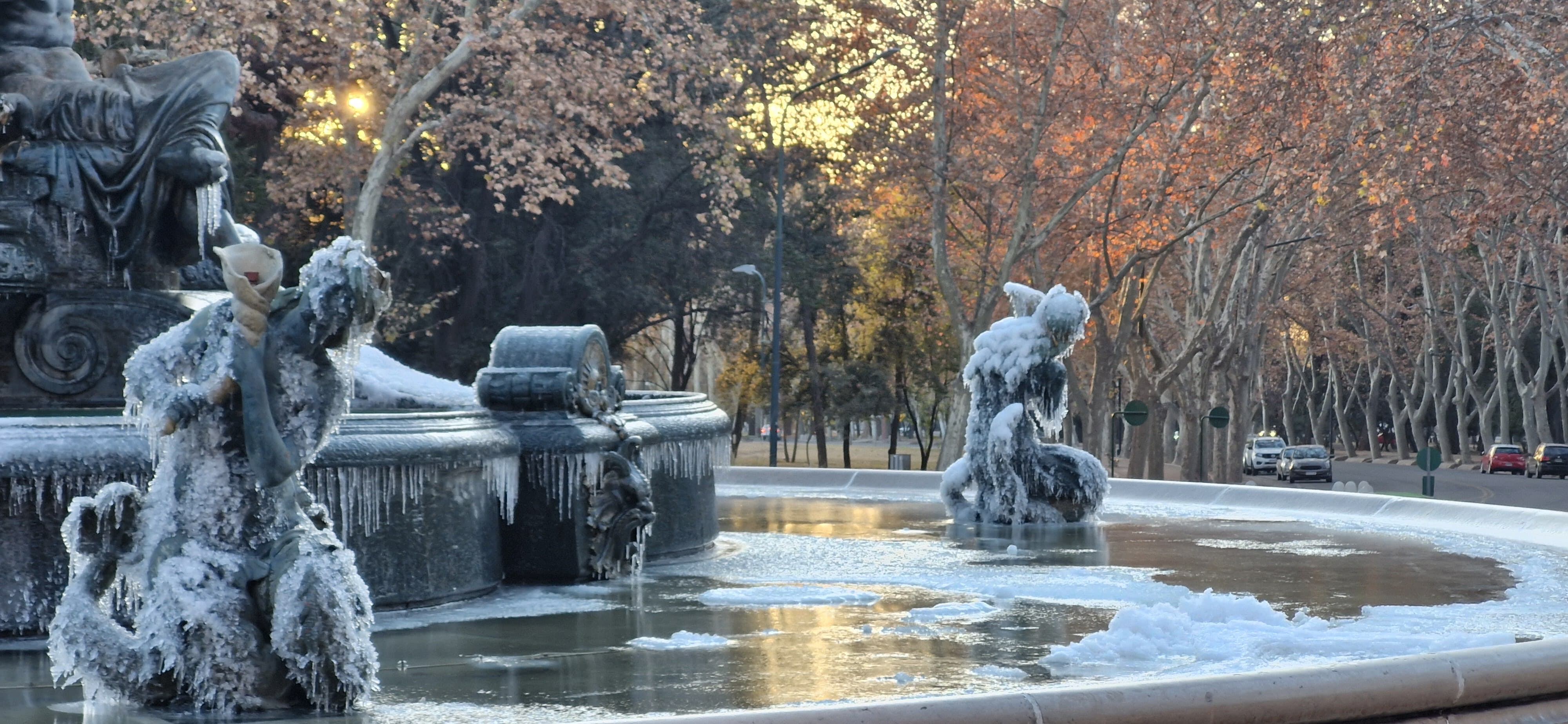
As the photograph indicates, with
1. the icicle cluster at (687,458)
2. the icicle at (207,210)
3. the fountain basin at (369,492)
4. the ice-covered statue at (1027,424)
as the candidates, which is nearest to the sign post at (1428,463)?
the ice-covered statue at (1027,424)

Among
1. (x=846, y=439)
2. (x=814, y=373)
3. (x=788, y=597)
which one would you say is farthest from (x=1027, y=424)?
(x=846, y=439)

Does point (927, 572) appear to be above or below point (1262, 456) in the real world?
below

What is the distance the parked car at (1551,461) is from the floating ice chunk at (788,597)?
42.4m

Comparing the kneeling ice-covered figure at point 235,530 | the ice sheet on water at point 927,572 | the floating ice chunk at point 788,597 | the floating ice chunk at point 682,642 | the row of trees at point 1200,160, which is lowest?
the floating ice chunk at point 682,642

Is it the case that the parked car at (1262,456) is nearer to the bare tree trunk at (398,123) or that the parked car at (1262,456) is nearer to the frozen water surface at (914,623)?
the bare tree trunk at (398,123)

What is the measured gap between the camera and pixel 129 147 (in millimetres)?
9625

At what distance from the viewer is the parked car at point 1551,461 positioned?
4753 cm

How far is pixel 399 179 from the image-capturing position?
29688 millimetres

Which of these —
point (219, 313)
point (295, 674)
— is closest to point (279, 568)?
point (295, 674)

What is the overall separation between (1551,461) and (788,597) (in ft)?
142

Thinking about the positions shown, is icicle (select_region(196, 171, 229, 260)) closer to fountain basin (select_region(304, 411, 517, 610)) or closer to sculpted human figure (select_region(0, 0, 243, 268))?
sculpted human figure (select_region(0, 0, 243, 268))

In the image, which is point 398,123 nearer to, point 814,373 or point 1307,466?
point 814,373

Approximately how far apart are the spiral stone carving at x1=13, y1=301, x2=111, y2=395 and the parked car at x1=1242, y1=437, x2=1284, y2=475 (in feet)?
178

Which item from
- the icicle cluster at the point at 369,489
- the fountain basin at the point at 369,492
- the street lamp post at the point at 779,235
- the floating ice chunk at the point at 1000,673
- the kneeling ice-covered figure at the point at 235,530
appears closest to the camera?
the kneeling ice-covered figure at the point at 235,530
